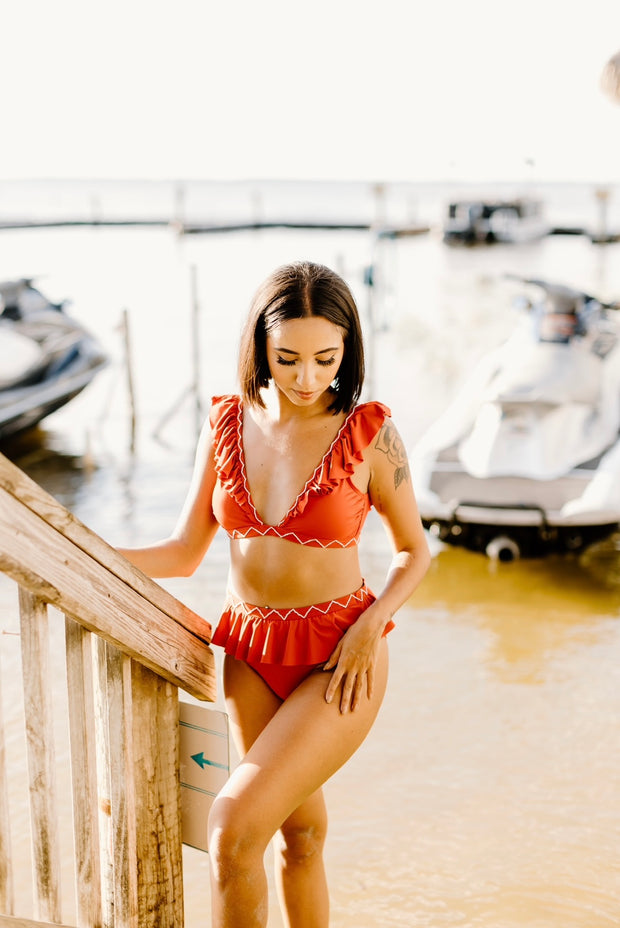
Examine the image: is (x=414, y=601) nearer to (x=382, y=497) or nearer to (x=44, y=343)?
(x=382, y=497)

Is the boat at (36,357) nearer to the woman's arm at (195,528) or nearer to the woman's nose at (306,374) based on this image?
the woman's arm at (195,528)

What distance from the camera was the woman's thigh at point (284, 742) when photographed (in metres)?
1.84

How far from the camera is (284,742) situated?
1.92 m

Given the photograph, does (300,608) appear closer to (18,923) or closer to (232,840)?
(232,840)

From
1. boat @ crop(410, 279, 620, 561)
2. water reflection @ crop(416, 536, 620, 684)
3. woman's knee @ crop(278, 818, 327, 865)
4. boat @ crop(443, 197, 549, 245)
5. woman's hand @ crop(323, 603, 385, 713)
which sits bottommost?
boat @ crop(443, 197, 549, 245)

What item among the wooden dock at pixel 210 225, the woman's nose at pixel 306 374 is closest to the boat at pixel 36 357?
the woman's nose at pixel 306 374

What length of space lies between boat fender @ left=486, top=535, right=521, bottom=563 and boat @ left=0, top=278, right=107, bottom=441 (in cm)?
631

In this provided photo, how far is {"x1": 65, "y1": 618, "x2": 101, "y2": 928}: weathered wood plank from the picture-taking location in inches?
70.7

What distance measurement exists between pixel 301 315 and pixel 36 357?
1147 cm

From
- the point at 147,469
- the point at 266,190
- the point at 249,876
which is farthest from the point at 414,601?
the point at 266,190

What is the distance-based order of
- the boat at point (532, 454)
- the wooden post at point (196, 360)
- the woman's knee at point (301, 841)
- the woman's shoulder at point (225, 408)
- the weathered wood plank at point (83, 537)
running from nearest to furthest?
the weathered wood plank at point (83, 537) → the woman's knee at point (301, 841) → the woman's shoulder at point (225, 408) → the boat at point (532, 454) → the wooden post at point (196, 360)

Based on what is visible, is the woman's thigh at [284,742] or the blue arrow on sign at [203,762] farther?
the blue arrow on sign at [203,762]

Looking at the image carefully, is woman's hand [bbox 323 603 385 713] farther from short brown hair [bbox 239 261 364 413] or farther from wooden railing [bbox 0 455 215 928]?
A: short brown hair [bbox 239 261 364 413]

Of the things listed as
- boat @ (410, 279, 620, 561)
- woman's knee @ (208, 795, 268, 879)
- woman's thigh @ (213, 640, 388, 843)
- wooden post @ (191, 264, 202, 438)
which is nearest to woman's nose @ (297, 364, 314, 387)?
woman's thigh @ (213, 640, 388, 843)
